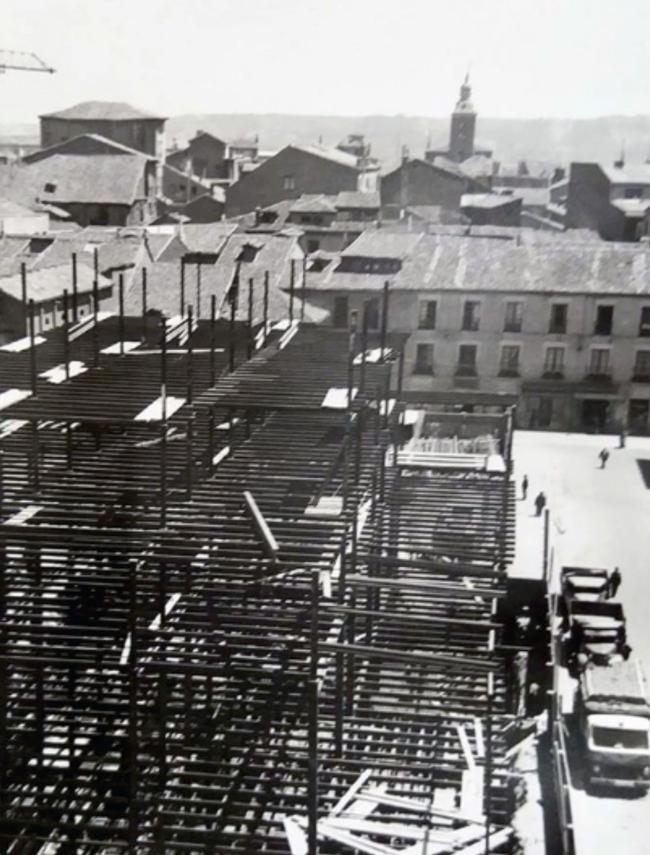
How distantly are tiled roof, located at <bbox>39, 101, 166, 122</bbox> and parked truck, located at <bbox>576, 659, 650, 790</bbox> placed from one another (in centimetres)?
5540

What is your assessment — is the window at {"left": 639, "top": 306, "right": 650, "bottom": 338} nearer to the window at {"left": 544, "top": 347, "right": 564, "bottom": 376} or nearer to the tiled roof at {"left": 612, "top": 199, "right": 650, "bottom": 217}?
the window at {"left": 544, "top": 347, "right": 564, "bottom": 376}

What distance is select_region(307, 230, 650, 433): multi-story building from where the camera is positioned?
3544 centimetres

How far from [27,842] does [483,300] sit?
27.8 m

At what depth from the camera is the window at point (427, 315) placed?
117ft

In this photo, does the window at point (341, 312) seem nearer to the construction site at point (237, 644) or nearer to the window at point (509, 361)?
the window at point (509, 361)

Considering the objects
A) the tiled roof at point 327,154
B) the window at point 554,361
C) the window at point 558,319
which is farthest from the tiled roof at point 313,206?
the window at point 554,361

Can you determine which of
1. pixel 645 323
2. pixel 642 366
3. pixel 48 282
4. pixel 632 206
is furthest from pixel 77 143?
pixel 642 366

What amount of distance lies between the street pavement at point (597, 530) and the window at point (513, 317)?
11.9ft

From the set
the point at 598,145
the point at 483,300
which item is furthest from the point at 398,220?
the point at 598,145

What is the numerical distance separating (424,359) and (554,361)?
170 inches

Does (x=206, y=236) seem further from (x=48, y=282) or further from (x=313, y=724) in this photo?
(x=313, y=724)

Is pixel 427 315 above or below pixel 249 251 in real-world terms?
below

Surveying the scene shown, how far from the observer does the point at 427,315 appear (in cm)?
3588

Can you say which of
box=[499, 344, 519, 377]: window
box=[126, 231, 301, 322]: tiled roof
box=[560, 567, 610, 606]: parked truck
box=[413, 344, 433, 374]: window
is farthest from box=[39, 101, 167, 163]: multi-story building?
box=[560, 567, 610, 606]: parked truck
